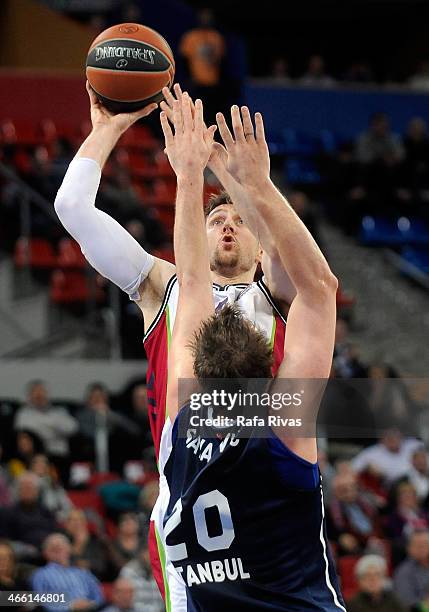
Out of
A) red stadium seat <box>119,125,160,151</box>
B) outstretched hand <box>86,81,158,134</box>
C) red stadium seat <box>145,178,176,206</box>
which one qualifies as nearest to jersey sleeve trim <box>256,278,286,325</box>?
outstretched hand <box>86,81,158,134</box>

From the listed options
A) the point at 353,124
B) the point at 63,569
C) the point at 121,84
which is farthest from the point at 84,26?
the point at 121,84

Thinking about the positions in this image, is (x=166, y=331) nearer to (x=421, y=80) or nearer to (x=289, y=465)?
(x=289, y=465)

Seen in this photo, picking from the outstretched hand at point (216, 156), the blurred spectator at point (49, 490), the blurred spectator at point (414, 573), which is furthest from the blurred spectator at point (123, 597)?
the outstretched hand at point (216, 156)

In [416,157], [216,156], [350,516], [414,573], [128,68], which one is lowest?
[414,573]

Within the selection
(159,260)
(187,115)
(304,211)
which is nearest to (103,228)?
(159,260)

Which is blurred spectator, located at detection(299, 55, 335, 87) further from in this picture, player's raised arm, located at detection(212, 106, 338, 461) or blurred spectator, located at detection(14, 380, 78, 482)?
player's raised arm, located at detection(212, 106, 338, 461)

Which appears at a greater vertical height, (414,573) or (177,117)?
(177,117)

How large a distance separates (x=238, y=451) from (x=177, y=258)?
0.64 m

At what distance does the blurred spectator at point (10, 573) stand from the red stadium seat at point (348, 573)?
8.80ft

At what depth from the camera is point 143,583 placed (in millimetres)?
8367

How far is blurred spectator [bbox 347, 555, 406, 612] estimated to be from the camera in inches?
338

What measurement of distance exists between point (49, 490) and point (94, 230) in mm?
5466

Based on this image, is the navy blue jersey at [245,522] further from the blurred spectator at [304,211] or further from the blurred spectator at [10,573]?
the blurred spectator at [304,211]

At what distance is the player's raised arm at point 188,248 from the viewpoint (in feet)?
11.1
